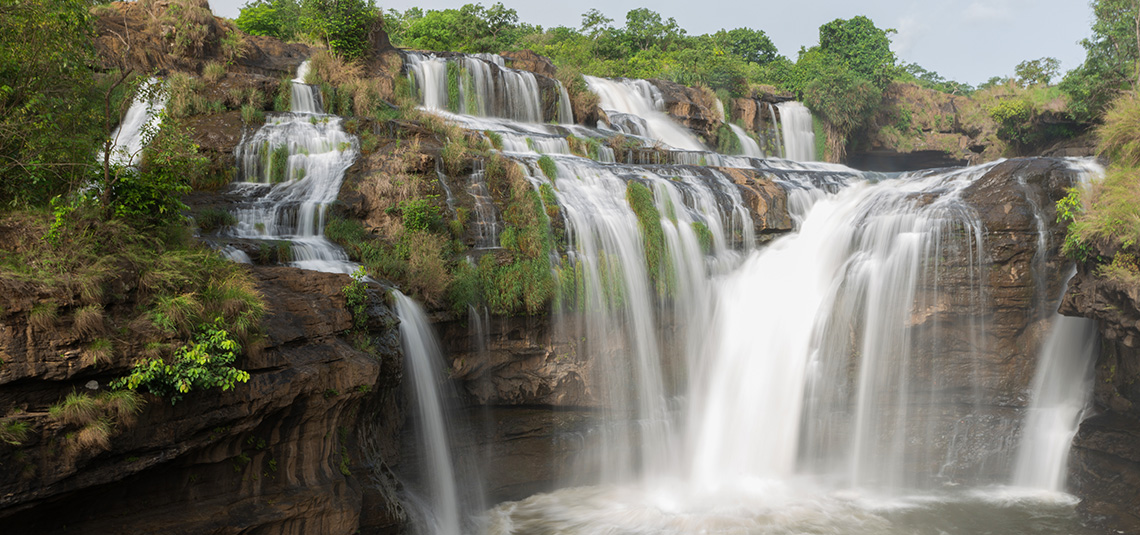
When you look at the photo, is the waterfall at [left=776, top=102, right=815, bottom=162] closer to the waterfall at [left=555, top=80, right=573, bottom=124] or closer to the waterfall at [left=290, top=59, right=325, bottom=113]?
the waterfall at [left=555, top=80, right=573, bottom=124]

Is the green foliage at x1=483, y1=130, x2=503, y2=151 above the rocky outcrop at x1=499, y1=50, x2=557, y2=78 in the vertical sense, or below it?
below


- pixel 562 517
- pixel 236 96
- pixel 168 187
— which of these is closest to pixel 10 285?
pixel 168 187

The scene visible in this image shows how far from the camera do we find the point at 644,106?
25.6 metres

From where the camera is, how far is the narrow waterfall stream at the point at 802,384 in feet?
36.2

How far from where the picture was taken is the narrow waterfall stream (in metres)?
11.0

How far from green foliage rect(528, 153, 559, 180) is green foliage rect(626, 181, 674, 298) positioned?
1.59 m

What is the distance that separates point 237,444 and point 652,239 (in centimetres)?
831

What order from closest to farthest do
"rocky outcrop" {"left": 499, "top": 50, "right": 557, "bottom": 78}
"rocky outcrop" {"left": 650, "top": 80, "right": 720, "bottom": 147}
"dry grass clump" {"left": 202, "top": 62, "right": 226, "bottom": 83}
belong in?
1. "dry grass clump" {"left": 202, "top": 62, "right": 226, "bottom": 83}
2. "rocky outcrop" {"left": 499, "top": 50, "right": 557, "bottom": 78}
3. "rocky outcrop" {"left": 650, "top": 80, "right": 720, "bottom": 147}

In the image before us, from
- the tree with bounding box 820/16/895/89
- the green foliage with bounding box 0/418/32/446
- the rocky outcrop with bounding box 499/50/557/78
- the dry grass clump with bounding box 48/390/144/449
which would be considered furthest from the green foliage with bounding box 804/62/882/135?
the green foliage with bounding box 0/418/32/446

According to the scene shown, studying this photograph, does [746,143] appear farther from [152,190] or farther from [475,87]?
[152,190]

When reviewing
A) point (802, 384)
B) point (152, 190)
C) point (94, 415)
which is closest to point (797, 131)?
point (802, 384)

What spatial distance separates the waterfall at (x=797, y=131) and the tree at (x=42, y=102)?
83.3 ft

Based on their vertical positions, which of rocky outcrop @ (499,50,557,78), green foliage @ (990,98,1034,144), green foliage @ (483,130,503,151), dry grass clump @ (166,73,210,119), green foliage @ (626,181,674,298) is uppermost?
rocky outcrop @ (499,50,557,78)

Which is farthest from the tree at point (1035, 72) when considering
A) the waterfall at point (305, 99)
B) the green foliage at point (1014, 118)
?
the waterfall at point (305, 99)
